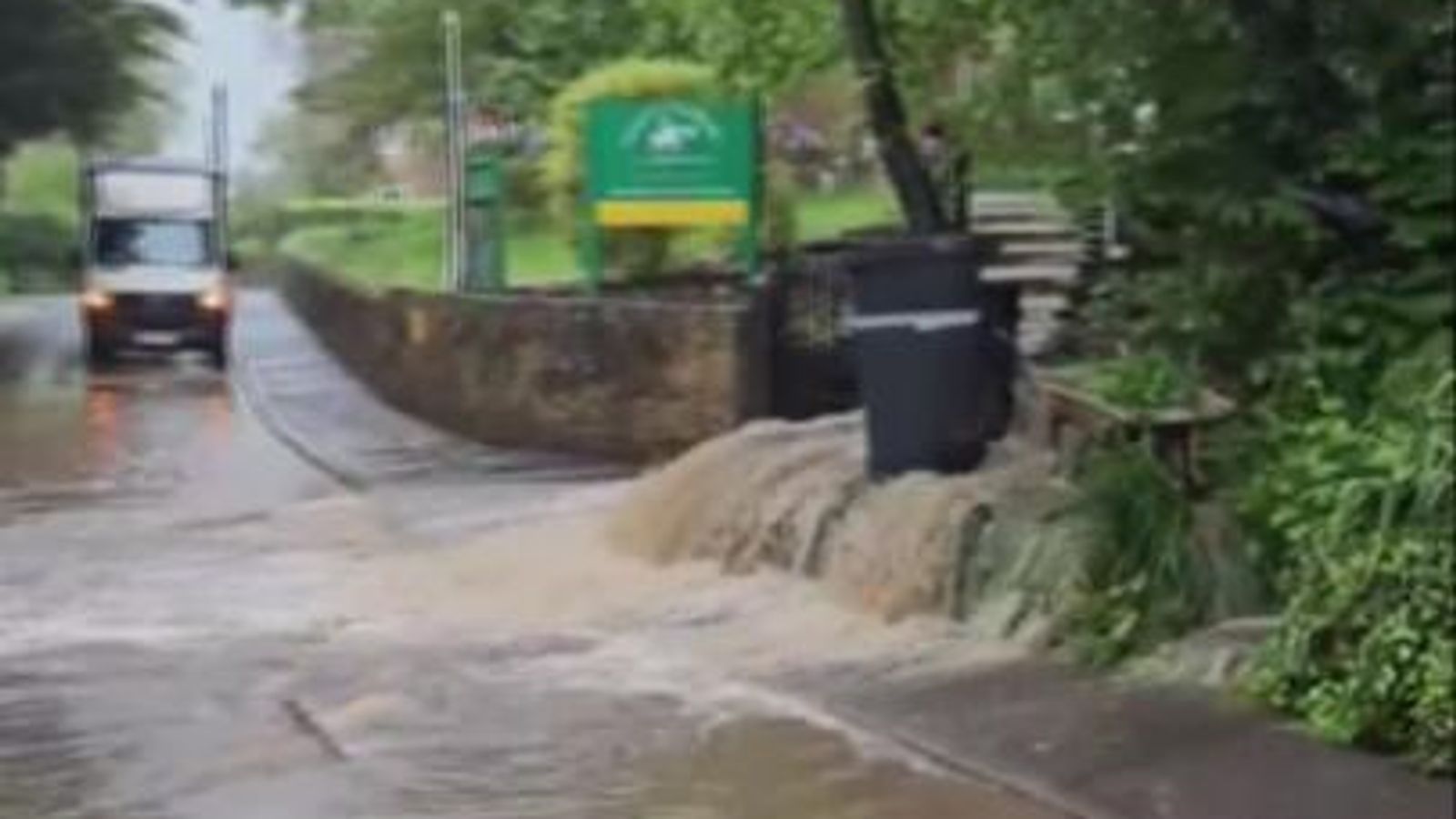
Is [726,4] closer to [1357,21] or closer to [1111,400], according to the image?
[1111,400]

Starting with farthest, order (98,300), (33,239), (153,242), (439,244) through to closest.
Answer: (33,239) → (153,242) → (439,244) → (98,300)

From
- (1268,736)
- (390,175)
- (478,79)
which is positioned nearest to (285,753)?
(1268,736)

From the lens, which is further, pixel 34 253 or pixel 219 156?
pixel 34 253

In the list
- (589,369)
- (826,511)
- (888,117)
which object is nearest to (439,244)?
(589,369)

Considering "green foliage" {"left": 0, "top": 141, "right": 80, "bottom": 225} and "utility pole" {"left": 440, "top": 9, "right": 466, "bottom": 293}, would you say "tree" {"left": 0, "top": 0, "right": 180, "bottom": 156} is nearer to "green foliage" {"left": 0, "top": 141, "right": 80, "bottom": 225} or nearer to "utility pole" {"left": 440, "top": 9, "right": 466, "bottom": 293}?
"utility pole" {"left": 440, "top": 9, "right": 466, "bottom": 293}

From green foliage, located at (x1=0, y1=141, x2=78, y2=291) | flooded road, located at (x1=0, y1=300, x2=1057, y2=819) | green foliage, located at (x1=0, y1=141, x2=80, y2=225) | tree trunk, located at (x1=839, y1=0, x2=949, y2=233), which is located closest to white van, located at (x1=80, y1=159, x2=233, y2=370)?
green foliage, located at (x1=0, y1=141, x2=78, y2=291)

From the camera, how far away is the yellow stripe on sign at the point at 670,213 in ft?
76.2

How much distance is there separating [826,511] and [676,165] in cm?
931

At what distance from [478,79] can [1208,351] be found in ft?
100

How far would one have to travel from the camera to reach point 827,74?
21.4m

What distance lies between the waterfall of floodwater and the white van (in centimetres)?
2378

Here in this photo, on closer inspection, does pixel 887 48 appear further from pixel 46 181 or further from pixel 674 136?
pixel 46 181

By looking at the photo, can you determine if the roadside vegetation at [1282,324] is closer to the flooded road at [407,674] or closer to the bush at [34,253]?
the flooded road at [407,674]

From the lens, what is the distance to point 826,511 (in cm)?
1438
